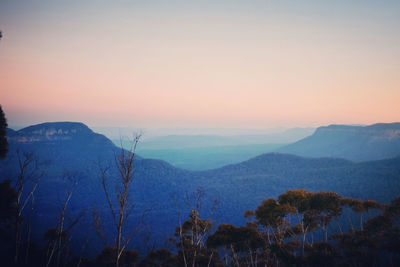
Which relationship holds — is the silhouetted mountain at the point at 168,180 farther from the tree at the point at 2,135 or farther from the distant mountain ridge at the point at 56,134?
the tree at the point at 2,135

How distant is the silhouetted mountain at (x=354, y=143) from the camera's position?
430ft

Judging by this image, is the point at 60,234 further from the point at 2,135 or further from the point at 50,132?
the point at 50,132

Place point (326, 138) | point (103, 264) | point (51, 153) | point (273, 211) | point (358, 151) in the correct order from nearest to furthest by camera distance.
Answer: point (273, 211), point (103, 264), point (51, 153), point (358, 151), point (326, 138)

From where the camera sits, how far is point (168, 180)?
94500 mm

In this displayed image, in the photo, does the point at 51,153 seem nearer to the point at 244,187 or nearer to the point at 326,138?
the point at 244,187

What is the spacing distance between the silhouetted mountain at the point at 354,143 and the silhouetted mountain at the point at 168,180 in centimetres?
5731

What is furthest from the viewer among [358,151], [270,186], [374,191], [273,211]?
[358,151]

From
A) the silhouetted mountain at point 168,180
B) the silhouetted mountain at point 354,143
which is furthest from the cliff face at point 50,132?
the silhouetted mountain at point 354,143

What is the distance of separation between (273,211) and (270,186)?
6850cm

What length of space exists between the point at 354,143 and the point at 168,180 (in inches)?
4848

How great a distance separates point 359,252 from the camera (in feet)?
58.2

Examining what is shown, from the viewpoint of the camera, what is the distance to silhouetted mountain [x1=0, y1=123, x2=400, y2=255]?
64475mm

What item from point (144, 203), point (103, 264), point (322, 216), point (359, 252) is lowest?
point (144, 203)

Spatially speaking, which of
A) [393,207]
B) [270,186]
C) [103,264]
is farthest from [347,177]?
[103,264]
